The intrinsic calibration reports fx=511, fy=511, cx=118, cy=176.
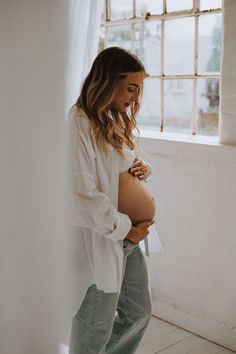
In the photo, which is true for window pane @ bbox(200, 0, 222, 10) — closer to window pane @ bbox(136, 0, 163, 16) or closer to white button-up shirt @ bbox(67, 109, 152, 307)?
window pane @ bbox(136, 0, 163, 16)

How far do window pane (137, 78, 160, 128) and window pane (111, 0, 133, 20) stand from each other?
414mm

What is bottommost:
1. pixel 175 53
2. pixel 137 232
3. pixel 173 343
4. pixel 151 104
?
pixel 173 343

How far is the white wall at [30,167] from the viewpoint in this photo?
50.1 inches

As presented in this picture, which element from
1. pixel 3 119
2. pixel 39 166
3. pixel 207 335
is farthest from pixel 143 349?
pixel 3 119

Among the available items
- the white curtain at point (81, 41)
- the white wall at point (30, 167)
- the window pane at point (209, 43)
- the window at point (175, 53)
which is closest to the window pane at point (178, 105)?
the window at point (175, 53)

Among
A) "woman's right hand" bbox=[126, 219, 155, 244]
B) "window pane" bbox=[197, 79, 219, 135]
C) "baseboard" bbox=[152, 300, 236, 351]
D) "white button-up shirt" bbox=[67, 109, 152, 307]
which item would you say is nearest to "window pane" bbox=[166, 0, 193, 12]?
"window pane" bbox=[197, 79, 219, 135]

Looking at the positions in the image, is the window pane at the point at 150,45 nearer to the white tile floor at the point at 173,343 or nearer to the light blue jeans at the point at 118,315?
the light blue jeans at the point at 118,315

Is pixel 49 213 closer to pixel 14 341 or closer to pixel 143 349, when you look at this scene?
pixel 14 341

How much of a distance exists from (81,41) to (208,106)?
3.63ft

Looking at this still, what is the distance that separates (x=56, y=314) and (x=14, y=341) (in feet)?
0.61

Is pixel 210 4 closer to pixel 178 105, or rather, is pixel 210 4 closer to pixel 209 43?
pixel 209 43

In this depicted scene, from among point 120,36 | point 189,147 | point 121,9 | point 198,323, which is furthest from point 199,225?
point 121,9

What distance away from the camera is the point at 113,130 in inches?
73.4

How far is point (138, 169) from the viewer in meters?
1.98
